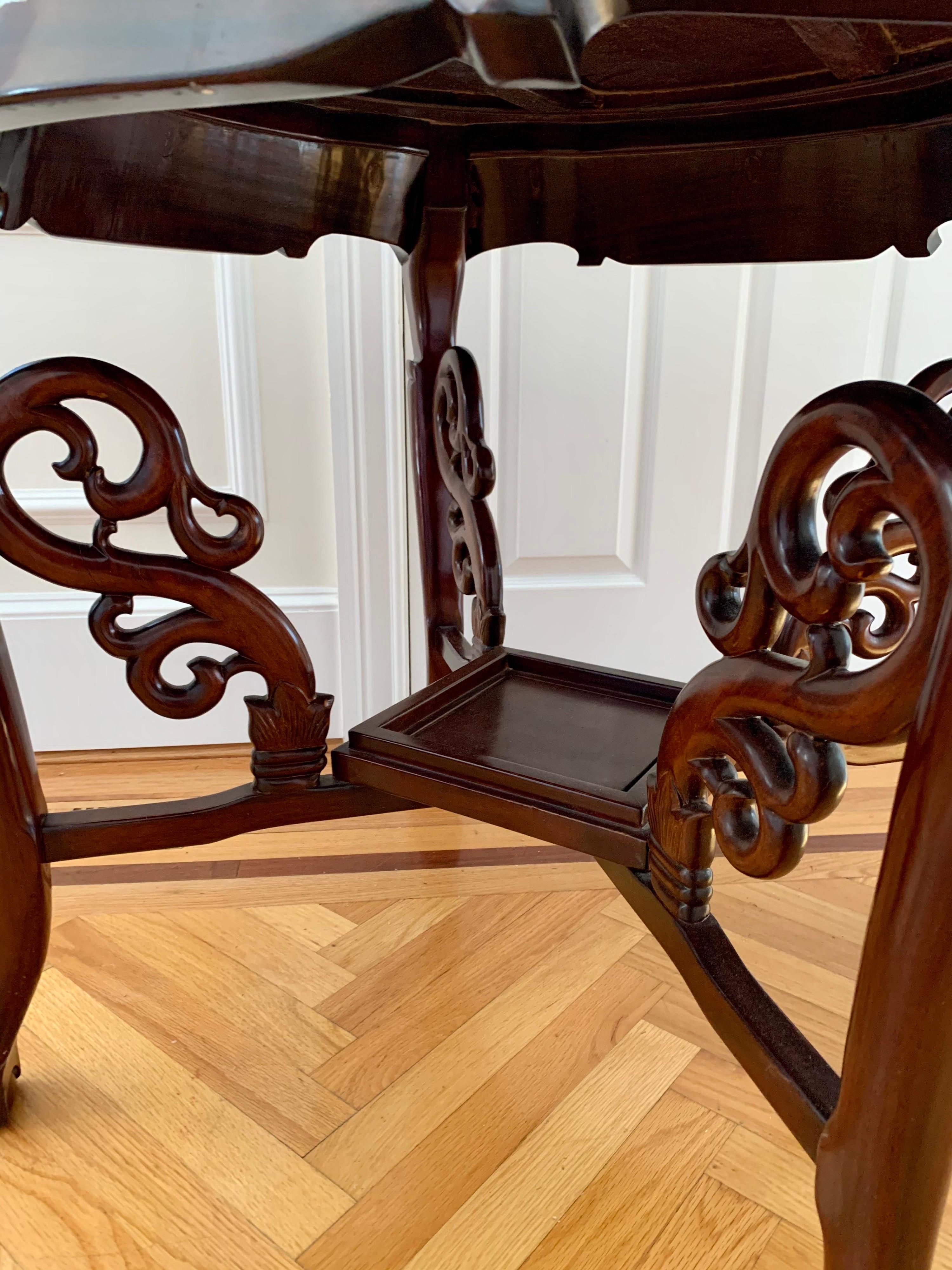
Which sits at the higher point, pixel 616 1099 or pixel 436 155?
pixel 436 155

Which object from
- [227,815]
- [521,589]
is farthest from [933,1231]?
[521,589]

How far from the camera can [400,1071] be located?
61 centimetres

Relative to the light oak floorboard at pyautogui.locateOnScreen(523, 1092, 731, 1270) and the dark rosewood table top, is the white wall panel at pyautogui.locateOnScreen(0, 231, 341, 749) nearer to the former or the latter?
the dark rosewood table top

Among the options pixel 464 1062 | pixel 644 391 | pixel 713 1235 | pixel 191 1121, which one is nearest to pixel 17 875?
pixel 191 1121

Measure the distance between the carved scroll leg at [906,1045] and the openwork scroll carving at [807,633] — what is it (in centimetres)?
2

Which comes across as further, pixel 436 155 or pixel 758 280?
pixel 758 280

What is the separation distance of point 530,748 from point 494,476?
0.20m

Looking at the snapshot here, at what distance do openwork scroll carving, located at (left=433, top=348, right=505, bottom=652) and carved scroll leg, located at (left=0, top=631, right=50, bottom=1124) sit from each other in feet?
1.10

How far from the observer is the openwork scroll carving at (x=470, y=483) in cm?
69

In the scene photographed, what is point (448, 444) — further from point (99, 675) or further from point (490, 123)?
point (99, 675)

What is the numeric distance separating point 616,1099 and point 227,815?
11.5 inches

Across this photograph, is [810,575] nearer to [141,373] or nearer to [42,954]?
[42,954]

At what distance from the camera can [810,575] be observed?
328mm

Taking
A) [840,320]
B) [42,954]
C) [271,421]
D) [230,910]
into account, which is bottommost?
[230,910]
